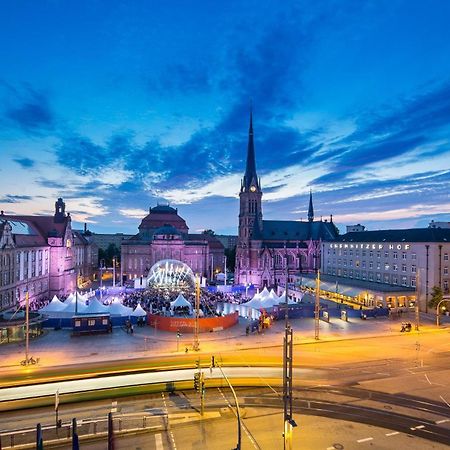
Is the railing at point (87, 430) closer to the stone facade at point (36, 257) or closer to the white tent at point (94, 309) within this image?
the white tent at point (94, 309)

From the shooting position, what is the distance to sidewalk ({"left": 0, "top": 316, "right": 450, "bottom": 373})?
32.8m

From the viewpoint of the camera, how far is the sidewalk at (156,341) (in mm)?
32844

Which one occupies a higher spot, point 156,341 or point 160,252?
point 160,252

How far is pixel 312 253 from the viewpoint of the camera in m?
103

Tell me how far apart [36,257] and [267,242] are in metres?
61.3

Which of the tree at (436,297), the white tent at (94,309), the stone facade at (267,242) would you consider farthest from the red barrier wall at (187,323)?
the stone facade at (267,242)

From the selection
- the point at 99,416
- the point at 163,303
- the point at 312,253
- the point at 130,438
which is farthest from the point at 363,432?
the point at 312,253

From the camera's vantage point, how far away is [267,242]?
102062 mm

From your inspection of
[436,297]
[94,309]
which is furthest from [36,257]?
[436,297]

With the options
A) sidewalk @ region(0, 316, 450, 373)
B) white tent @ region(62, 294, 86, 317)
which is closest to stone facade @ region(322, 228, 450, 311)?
sidewalk @ region(0, 316, 450, 373)

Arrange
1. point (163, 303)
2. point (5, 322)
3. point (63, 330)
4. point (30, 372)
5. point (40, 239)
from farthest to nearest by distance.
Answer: point (40, 239) < point (163, 303) < point (63, 330) < point (5, 322) < point (30, 372)

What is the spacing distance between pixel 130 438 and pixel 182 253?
88247 mm

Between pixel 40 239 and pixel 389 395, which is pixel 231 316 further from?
pixel 40 239

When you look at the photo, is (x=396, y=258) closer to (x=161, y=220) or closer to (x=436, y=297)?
(x=436, y=297)
